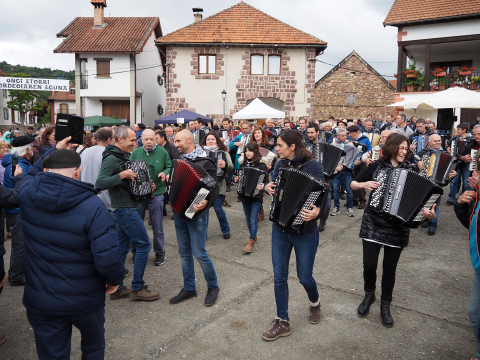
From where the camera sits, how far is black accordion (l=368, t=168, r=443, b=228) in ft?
12.0

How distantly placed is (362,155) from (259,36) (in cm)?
1757

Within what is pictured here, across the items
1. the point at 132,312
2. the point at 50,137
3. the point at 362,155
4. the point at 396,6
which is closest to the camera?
the point at 132,312

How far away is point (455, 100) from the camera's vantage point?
1148 centimetres

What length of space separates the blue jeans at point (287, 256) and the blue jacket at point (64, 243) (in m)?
1.66

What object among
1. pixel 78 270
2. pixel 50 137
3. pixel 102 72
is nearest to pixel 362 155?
pixel 50 137

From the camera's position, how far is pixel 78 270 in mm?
2572

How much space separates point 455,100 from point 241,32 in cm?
1546

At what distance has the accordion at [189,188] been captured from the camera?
4113 mm

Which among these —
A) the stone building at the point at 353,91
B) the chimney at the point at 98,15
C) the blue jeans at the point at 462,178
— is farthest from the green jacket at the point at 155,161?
the stone building at the point at 353,91

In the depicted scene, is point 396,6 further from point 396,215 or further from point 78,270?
point 78,270

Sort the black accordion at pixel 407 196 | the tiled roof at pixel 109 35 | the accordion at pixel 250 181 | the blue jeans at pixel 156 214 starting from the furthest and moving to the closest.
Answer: the tiled roof at pixel 109 35
the accordion at pixel 250 181
the blue jeans at pixel 156 214
the black accordion at pixel 407 196

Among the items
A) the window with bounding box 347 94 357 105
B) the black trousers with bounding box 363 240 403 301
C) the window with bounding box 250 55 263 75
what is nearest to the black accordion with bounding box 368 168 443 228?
the black trousers with bounding box 363 240 403 301

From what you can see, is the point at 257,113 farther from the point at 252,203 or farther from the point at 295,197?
the point at 295,197

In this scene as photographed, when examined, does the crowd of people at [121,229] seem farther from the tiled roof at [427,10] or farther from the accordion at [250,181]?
the tiled roof at [427,10]
